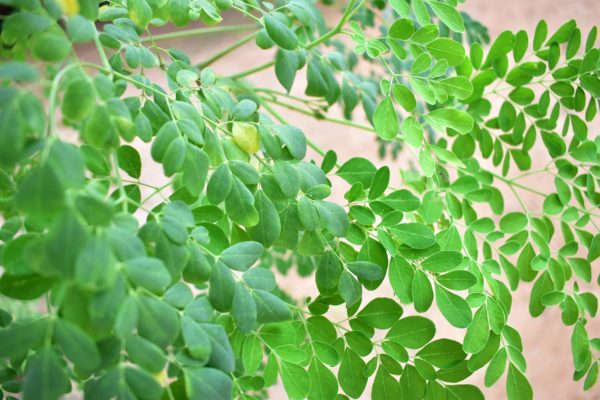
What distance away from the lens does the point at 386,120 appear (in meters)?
0.65

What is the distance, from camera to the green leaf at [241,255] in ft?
1.78

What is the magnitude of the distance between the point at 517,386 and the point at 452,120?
302 mm

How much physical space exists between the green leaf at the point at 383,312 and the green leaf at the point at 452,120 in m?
0.21

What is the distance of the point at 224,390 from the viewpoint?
0.46 meters

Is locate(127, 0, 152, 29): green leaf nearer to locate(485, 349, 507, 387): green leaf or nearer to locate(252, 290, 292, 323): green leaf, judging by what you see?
locate(252, 290, 292, 323): green leaf

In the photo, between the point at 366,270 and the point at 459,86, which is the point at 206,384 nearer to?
the point at 366,270

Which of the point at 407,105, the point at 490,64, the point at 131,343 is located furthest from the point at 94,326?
the point at 490,64

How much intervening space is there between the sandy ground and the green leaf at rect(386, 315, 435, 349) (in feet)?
3.61

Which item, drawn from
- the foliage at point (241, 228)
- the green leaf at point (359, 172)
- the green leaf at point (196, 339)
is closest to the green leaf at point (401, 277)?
the foliage at point (241, 228)

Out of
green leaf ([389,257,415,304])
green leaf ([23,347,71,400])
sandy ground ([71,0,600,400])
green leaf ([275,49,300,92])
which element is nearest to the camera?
green leaf ([23,347,71,400])

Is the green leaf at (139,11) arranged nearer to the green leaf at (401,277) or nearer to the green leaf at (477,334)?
the green leaf at (401,277)

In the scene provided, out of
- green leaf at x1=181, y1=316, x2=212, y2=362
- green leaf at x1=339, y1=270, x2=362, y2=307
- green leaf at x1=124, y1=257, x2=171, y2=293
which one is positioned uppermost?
green leaf at x1=124, y1=257, x2=171, y2=293

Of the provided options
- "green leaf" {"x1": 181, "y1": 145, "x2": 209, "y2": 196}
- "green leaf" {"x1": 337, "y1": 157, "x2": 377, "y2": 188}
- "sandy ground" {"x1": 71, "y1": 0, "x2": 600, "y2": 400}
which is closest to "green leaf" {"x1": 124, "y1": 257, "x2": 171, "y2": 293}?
"green leaf" {"x1": 181, "y1": 145, "x2": 209, "y2": 196}

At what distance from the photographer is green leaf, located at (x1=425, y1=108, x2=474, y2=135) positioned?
0.67 metres
